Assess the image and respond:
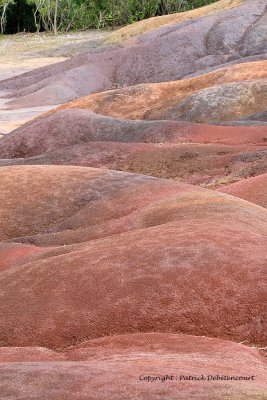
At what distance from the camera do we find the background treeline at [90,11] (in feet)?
174

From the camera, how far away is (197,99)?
21453 millimetres

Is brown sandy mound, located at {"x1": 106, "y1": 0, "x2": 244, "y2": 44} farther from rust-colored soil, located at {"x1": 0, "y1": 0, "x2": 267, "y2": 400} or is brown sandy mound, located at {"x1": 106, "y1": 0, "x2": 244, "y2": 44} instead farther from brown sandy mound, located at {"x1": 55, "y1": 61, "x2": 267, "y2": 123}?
rust-colored soil, located at {"x1": 0, "y1": 0, "x2": 267, "y2": 400}

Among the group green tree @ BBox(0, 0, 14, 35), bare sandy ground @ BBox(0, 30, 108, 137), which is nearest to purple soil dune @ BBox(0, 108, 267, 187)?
bare sandy ground @ BBox(0, 30, 108, 137)

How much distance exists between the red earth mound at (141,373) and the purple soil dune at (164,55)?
25.1 m

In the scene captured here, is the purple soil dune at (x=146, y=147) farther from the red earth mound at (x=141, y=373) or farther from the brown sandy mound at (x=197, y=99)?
the red earth mound at (x=141, y=373)

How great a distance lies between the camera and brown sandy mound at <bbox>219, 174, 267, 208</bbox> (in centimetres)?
1044

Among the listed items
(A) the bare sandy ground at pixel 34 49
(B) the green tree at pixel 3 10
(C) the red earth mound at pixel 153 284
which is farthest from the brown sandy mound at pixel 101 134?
(B) the green tree at pixel 3 10

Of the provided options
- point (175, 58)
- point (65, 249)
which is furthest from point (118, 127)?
point (175, 58)

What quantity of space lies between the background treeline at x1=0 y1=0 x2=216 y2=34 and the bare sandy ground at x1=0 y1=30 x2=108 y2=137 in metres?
1.36

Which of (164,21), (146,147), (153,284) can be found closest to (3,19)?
(164,21)

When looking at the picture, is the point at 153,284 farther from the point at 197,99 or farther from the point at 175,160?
the point at 197,99

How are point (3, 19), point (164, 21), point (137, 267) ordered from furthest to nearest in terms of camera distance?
point (3, 19) < point (164, 21) < point (137, 267)

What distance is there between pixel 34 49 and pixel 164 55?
679 inches

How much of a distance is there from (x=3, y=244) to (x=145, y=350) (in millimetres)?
4075
